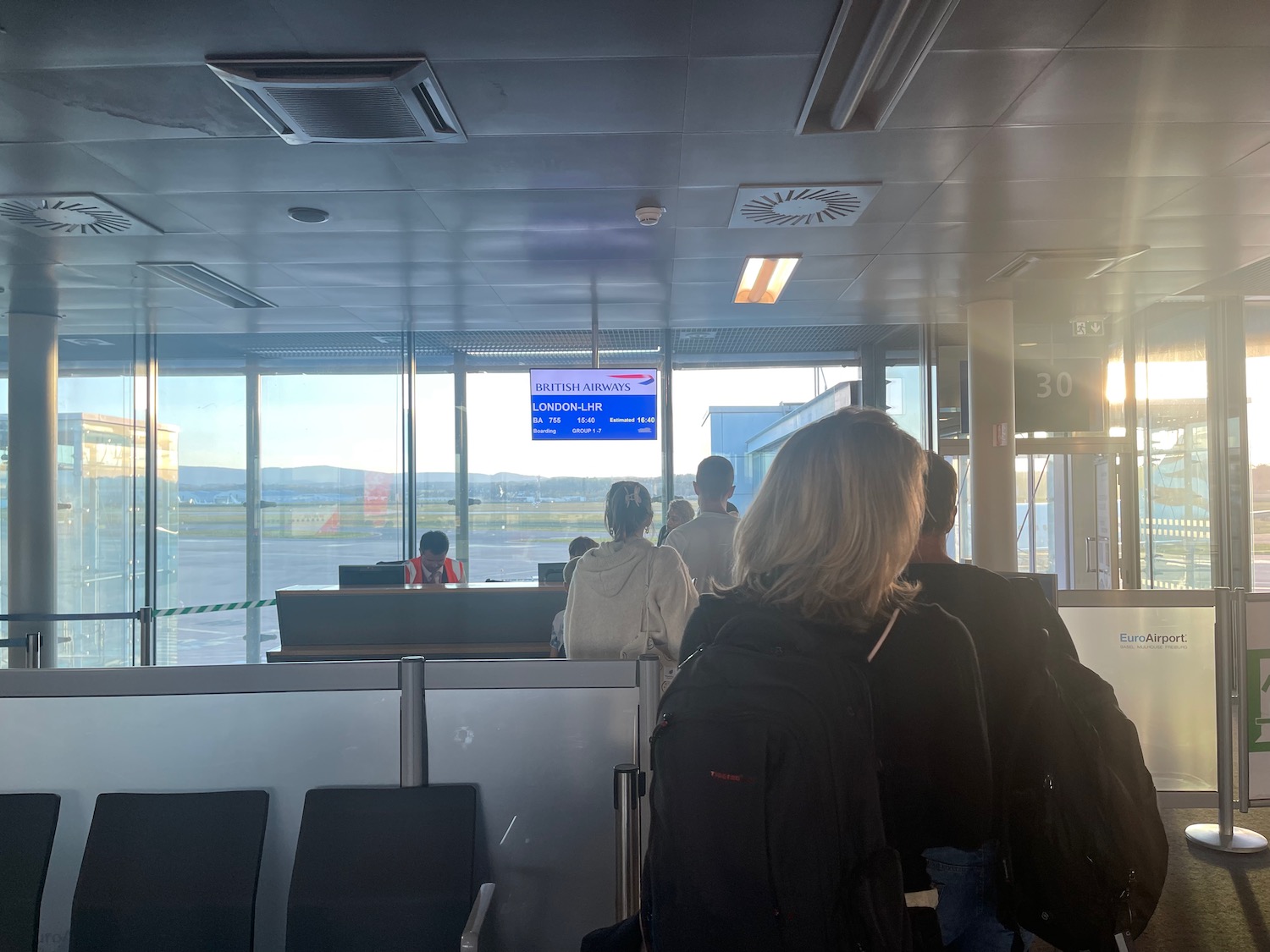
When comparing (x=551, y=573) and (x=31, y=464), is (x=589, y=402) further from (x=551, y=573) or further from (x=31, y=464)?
(x=31, y=464)

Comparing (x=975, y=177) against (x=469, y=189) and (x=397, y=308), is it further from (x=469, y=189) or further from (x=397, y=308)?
(x=397, y=308)

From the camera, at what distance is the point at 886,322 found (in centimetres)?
708

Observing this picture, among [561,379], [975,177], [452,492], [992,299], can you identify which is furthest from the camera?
[452,492]

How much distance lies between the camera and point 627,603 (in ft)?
9.88

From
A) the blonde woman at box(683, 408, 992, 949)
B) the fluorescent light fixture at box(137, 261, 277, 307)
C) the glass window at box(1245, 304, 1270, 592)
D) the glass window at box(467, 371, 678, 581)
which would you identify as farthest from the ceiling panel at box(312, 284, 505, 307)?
the glass window at box(1245, 304, 1270, 592)

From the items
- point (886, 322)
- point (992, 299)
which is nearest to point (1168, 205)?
point (992, 299)

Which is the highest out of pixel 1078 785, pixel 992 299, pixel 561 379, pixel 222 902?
pixel 992 299

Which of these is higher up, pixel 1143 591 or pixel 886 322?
pixel 886 322

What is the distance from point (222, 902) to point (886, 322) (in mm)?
6389

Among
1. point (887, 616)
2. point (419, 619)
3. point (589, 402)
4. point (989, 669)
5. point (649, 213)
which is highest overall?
point (649, 213)

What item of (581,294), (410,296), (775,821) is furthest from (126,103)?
(581,294)

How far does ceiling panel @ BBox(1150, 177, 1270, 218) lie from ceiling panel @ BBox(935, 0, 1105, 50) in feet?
6.00

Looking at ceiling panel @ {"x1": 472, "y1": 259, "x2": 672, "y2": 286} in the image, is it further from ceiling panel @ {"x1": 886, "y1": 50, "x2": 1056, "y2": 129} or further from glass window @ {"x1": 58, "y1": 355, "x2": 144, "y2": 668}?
glass window @ {"x1": 58, "y1": 355, "x2": 144, "y2": 668}

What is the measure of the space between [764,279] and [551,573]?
91.8 inches
